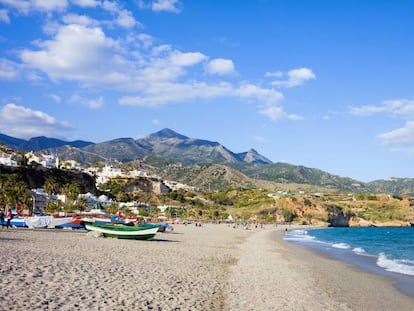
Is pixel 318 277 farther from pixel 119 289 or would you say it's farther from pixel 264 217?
pixel 264 217

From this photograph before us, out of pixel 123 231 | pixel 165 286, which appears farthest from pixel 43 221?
pixel 165 286

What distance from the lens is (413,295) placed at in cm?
1736

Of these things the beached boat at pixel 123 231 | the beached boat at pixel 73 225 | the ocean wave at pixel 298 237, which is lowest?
the ocean wave at pixel 298 237

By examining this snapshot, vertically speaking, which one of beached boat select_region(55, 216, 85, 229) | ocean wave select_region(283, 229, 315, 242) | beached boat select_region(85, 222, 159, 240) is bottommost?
ocean wave select_region(283, 229, 315, 242)

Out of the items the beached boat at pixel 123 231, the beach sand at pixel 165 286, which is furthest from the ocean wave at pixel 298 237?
the beach sand at pixel 165 286

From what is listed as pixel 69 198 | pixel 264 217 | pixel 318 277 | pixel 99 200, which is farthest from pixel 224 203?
pixel 318 277

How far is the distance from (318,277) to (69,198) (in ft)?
271

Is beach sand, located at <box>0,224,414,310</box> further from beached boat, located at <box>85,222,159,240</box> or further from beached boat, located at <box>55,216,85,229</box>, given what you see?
beached boat, located at <box>55,216,85,229</box>

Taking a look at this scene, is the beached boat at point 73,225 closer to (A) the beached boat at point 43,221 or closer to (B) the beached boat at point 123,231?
(A) the beached boat at point 43,221

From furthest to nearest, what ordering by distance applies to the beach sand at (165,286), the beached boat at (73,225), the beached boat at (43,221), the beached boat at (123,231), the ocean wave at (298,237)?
the ocean wave at (298,237), the beached boat at (73,225), the beached boat at (43,221), the beached boat at (123,231), the beach sand at (165,286)

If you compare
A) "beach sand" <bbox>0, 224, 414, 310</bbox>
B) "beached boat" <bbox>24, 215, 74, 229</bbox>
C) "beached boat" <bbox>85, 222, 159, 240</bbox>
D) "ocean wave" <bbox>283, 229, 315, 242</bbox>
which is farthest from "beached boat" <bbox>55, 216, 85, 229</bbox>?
"ocean wave" <bbox>283, 229, 315, 242</bbox>

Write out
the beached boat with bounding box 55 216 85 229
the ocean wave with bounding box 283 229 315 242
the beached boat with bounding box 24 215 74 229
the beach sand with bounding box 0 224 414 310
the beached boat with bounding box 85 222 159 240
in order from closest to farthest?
the beach sand with bounding box 0 224 414 310 → the beached boat with bounding box 85 222 159 240 → the beached boat with bounding box 24 215 74 229 → the beached boat with bounding box 55 216 85 229 → the ocean wave with bounding box 283 229 315 242

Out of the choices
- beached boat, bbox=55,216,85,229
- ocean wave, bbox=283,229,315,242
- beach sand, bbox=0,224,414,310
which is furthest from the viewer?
ocean wave, bbox=283,229,315,242

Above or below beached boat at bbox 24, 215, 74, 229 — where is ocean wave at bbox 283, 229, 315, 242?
below
